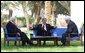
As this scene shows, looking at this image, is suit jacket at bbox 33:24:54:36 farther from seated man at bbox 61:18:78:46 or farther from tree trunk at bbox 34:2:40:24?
seated man at bbox 61:18:78:46

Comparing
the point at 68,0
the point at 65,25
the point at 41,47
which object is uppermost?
the point at 68,0

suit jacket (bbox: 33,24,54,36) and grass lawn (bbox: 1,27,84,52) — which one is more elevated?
suit jacket (bbox: 33,24,54,36)

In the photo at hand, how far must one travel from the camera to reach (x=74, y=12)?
1105 centimetres

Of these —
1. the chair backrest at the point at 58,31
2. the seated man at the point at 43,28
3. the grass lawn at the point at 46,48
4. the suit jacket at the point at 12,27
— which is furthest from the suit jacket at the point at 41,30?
the suit jacket at the point at 12,27

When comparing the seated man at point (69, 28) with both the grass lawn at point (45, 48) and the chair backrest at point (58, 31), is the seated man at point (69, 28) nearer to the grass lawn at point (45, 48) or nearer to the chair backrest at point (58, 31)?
the chair backrest at point (58, 31)

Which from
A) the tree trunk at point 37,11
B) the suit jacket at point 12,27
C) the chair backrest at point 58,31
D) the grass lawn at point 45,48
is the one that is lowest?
the grass lawn at point 45,48

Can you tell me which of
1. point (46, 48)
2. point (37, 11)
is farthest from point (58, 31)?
point (37, 11)

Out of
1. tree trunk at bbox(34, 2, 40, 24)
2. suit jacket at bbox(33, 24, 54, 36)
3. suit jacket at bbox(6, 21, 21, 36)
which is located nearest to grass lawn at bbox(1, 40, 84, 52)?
suit jacket at bbox(33, 24, 54, 36)

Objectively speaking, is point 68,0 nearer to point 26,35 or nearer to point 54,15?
point 54,15

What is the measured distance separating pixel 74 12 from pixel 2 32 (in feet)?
8.57

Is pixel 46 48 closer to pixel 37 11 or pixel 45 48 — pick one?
pixel 45 48

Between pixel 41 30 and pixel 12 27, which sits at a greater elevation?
pixel 12 27

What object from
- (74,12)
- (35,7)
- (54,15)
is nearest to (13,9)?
(35,7)

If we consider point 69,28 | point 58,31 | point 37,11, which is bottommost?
point 58,31
